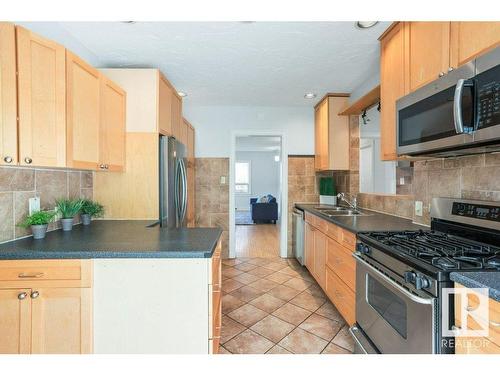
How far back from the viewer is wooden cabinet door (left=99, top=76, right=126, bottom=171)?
6.14 feet

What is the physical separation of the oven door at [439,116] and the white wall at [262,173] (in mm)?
8005

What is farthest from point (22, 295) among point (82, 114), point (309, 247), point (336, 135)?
point (336, 135)

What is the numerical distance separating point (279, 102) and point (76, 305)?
333cm

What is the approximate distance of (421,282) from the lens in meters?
1.08

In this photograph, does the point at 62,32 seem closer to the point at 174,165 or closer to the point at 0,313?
the point at 174,165

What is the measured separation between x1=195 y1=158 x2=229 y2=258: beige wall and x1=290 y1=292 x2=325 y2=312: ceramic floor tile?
1.55 meters

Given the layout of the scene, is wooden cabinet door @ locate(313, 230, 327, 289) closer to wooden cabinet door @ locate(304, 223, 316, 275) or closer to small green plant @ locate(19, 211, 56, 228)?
wooden cabinet door @ locate(304, 223, 316, 275)

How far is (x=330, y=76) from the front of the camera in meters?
2.76

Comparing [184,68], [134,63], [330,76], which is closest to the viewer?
[134,63]

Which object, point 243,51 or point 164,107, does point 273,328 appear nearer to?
point 164,107

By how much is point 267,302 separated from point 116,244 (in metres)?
1.69

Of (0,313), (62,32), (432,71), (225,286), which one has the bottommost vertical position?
(225,286)

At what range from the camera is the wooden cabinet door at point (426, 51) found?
1.38m
